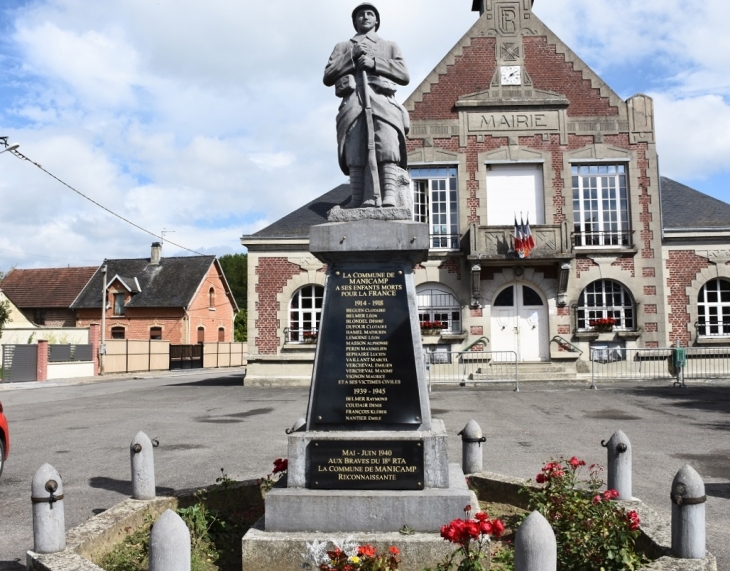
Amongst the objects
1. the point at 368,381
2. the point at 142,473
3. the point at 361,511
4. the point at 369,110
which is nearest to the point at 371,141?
the point at 369,110

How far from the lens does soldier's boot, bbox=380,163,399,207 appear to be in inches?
219

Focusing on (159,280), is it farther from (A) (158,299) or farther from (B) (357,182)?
(B) (357,182)

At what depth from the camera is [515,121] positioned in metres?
22.7

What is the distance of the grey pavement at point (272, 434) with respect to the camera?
737 centimetres

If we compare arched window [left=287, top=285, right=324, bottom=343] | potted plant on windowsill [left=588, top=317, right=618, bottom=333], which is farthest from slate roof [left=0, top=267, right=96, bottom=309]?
potted plant on windowsill [left=588, top=317, right=618, bottom=333]

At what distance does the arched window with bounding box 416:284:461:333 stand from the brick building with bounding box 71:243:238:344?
77.2 feet

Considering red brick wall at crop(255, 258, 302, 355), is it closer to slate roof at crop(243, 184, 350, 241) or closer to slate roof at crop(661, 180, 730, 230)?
slate roof at crop(243, 184, 350, 241)

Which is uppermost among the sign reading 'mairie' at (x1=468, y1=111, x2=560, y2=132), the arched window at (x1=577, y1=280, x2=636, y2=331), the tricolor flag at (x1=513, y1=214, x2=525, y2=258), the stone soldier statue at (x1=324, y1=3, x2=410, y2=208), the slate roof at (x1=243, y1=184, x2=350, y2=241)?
the sign reading 'mairie' at (x1=468, y1=111, x2=560, y2=132)

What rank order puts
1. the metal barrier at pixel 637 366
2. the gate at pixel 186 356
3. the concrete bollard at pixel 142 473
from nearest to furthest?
the concrete bollard at pixel 142 473 → the metal barrier at pixel 637 366 → the gate at pixel 186 356

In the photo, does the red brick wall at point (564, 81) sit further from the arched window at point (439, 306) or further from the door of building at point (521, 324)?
the arched window at point (439, 306)

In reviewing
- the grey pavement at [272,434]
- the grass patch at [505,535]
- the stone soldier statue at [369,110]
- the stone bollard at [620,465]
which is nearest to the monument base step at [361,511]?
the grass patch at [505,535]

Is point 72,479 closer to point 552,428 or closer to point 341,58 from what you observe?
point 341,58

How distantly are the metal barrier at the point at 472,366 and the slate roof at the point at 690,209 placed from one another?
7008 millimetres

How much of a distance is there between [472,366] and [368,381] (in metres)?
17.1
